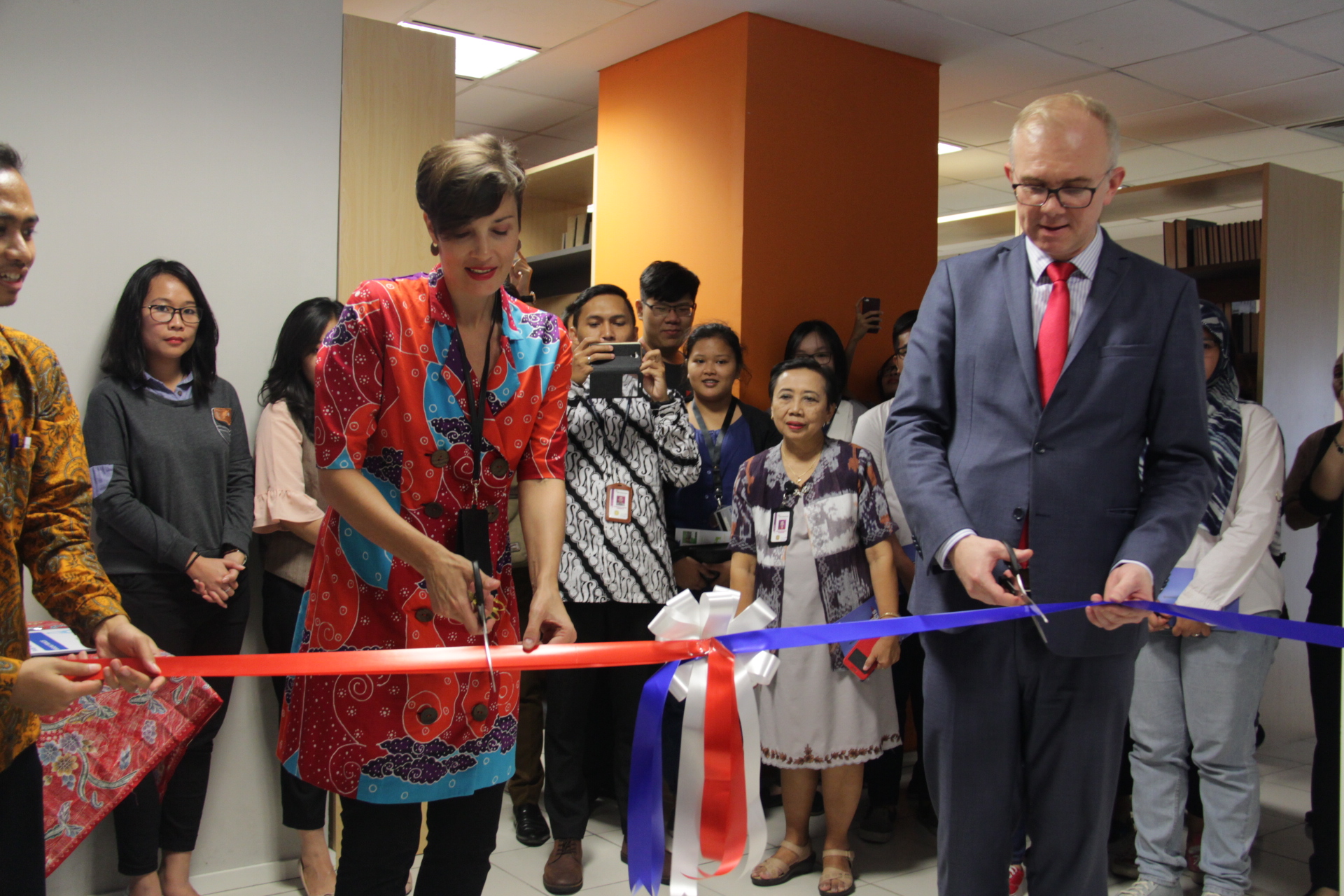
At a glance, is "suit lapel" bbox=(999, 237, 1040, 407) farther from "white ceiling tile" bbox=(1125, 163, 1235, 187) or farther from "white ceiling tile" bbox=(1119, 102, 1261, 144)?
"white ceiling tile" bbox=(1125, 163, 1235, 187)

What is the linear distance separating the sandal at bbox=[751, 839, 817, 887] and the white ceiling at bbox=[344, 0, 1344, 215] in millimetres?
3535

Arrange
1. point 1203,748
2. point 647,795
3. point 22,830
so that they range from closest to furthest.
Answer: point 22,830 → point 647,795 → point 1203,748

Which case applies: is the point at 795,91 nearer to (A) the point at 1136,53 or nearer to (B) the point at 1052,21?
(B) the point at 1052,21

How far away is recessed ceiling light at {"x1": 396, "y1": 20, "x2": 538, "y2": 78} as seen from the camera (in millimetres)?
5387

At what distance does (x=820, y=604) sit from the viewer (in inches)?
126

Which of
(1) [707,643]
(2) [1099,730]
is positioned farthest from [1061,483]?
(1) [707,643]

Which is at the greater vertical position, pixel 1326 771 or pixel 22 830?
pixel 22 830

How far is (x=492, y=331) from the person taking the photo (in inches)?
67.8

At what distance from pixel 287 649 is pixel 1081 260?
7.84 feet

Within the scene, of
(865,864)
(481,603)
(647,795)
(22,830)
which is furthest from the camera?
(865,864)

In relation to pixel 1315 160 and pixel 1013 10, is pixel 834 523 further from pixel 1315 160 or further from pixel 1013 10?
pixel 1315 160

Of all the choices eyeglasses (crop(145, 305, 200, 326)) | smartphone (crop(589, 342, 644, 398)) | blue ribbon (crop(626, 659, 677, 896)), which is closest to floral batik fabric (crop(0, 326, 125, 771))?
blue ribbon (crop(626, 659, 677, 896))

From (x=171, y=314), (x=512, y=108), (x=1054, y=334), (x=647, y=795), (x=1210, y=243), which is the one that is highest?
(x=512, y=108)

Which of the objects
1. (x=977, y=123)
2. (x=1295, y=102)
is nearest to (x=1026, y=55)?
(x=977, y=123)
